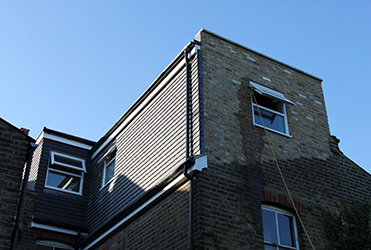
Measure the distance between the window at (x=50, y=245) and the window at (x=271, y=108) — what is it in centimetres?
740

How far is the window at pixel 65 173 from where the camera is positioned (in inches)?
674

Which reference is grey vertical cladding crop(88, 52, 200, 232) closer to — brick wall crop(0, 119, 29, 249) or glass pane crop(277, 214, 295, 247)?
glass pane crop(277, 214, 295, 247)

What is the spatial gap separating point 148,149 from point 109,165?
313cm

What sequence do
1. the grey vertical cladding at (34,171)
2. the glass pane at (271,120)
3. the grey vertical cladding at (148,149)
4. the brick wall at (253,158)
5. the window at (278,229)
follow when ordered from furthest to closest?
the grey vertical cladding at (34,171), the glass pane at (271,120), the grey vertical cladding at (148,149), the window at (278,229), the brick wall at (253,158)

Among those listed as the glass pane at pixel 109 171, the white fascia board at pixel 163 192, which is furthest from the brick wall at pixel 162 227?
the glass pane at pixel 109 171

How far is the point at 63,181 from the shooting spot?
17344 mm

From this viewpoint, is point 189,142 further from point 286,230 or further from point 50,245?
point 50,245

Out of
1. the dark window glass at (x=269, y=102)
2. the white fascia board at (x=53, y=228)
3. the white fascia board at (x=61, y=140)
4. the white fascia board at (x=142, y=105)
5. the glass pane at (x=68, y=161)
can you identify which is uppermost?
the white fascia board at (x=61, y=140)

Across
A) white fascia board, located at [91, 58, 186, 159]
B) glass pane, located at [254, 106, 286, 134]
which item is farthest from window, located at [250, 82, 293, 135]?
white fascia board, located at [91, 58, 186, 159]

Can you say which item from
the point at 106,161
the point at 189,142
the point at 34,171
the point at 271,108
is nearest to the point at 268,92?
the point at 271,108

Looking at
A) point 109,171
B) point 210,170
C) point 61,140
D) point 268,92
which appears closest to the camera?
point 210,170

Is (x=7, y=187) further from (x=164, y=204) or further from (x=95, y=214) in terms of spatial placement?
(x=95, y=214)

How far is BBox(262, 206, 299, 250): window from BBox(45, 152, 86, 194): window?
789 cm

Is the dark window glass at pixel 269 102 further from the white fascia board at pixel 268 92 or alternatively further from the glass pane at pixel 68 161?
the glass pane at pixel 68 161
